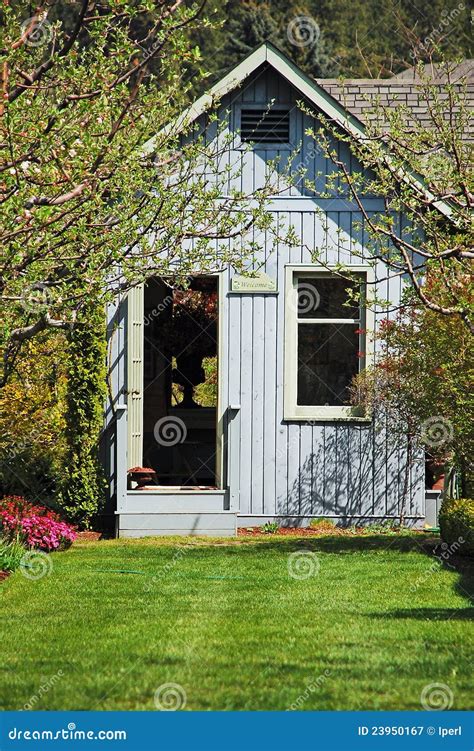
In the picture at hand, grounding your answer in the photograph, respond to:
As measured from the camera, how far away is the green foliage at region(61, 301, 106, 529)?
13.8 metres

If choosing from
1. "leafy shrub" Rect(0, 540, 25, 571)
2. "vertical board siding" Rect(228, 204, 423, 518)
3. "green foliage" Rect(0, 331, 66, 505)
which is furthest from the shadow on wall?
"leafy shrub" Rect(0, 540, 25, 571)

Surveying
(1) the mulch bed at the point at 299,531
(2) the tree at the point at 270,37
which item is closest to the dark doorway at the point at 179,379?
(1) the mulch bed at the point at 299,531

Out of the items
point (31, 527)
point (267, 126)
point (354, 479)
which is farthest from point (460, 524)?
point (267, 126)

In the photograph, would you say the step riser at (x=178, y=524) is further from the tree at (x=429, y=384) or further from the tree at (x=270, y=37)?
the tree at (x=270, y=37)

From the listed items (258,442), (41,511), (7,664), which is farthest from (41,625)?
(258,442)

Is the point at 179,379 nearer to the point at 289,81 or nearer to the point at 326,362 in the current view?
the point at 326,362

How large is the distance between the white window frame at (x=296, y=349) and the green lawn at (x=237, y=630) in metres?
2.50

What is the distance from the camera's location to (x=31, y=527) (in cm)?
1224

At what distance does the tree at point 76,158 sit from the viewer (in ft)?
22.2

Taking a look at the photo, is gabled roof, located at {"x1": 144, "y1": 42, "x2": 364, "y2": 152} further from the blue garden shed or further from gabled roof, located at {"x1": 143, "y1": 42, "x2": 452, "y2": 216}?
the blue garden shed

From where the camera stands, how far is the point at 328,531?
14258 mm

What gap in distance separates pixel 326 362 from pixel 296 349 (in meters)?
0.52

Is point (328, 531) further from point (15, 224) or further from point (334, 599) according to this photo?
point (15, 224)

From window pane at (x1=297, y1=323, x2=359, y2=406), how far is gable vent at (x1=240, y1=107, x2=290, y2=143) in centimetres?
251
